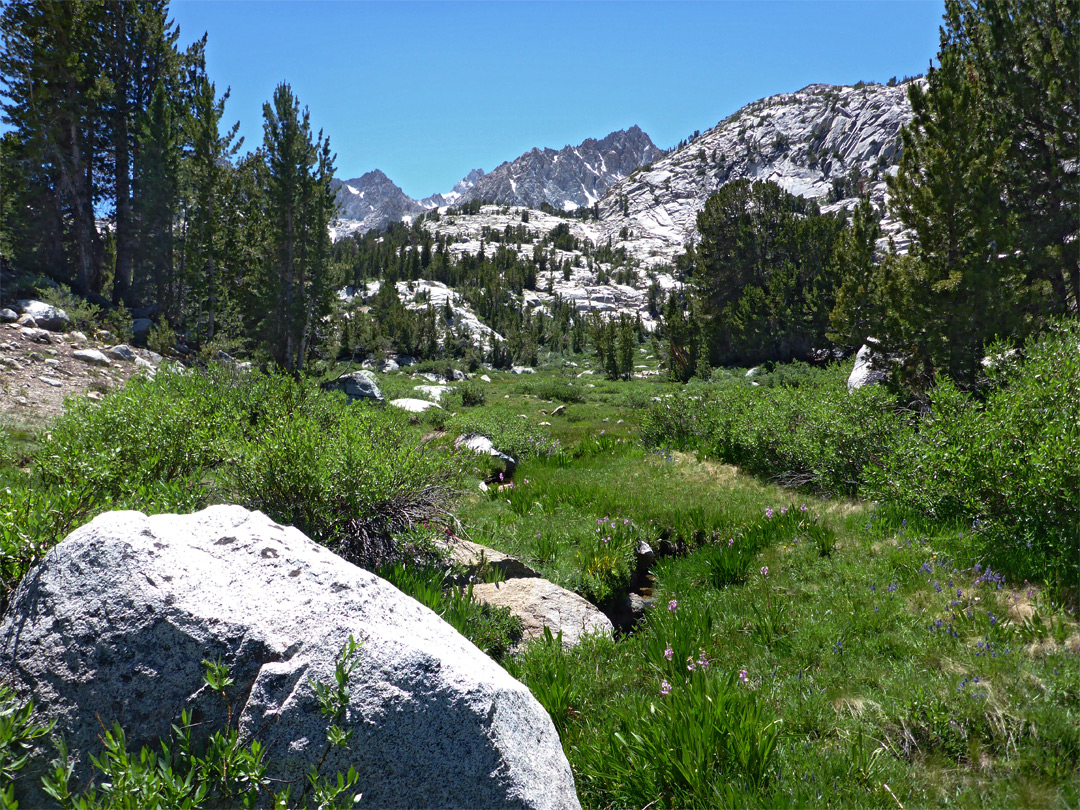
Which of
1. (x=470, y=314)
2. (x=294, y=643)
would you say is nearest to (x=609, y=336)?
(x=470, y=314)

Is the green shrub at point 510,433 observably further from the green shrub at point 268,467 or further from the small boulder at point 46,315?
the small boulder at point 46,315

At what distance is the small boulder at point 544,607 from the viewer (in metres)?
5.55

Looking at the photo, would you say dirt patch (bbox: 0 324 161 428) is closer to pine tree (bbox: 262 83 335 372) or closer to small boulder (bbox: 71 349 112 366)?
small boulder (bbox: 71 349 112 366)

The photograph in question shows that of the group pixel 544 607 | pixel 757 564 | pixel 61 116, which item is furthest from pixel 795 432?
pixel 61 116

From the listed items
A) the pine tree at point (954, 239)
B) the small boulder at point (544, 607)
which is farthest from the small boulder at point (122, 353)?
the pine tree at point (954, 239)

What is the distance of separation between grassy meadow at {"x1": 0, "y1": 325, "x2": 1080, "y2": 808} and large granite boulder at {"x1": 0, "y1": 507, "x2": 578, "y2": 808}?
33 cm

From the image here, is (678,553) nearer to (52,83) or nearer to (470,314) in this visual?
(52,83)

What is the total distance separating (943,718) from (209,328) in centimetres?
3188

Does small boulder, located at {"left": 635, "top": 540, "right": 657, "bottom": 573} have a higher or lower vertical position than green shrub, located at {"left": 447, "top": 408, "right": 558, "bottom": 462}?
lower

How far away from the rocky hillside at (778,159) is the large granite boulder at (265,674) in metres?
124

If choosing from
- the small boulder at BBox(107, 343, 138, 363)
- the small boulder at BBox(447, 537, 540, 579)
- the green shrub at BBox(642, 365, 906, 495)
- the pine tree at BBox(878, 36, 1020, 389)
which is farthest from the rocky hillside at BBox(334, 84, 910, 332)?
the small boulder at BBox(447, 537, 540, 579)

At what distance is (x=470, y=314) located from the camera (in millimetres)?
80938

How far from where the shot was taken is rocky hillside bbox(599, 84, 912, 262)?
12712 cm

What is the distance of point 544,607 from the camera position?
584 centimetres
